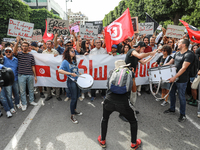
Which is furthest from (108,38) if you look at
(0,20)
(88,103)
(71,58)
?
(0,20)

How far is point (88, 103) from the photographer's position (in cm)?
491

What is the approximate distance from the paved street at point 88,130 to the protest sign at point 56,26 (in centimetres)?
339

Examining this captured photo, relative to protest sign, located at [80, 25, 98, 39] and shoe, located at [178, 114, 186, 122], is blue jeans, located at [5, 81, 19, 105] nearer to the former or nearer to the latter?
protest sign, located at [80, 25, 98, 39]

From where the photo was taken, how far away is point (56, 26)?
6.13 meters

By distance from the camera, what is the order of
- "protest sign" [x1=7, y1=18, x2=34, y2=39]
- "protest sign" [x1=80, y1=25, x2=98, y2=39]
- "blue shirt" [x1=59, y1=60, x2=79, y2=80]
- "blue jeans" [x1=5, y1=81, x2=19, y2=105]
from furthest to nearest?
"protest sign" [x1=80, y1=25, x2=98, y2=39] → "protest sign" [x1=7, y1=18, x2=34, y2=39] → "blue jeans" [x1=5, y1=81, x2=19, y2=105] → "blue shirt" [x1=59, y1=60, x2=79, y2=80]

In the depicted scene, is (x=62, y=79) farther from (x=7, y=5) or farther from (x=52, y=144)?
(x=7, y=5)

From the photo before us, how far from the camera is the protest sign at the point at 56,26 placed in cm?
602

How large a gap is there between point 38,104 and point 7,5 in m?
20.0

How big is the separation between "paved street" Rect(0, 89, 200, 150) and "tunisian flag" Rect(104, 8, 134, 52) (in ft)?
7.09

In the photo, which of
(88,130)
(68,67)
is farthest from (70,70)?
(88,130)

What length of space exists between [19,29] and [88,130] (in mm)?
4268

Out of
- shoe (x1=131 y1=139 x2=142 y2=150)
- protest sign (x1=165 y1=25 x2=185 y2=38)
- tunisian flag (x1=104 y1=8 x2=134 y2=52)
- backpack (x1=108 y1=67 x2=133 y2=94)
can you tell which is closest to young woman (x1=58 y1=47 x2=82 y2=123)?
tunisian flag (x1=104 y1=8 x2=134 y2=52)

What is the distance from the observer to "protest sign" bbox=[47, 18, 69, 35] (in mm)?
6021

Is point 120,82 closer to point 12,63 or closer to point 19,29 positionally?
point 12,63
